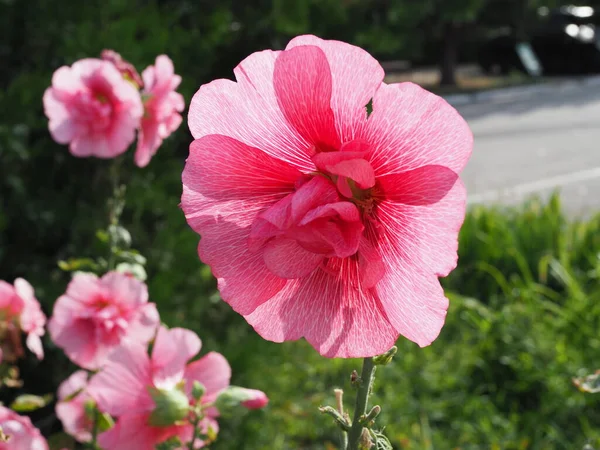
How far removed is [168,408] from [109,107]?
64 cm

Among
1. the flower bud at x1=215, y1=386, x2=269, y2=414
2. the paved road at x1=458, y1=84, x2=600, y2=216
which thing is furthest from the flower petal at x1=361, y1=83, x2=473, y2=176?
the paved road at x1=458, y1=84, x2=600, y2=216

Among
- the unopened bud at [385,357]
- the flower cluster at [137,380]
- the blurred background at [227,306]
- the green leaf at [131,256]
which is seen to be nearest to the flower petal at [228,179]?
the unopened bud at [385,357]

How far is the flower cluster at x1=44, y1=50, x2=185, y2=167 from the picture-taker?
4.19 ft

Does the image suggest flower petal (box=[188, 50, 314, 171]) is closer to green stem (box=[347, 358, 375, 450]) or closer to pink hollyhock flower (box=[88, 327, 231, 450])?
green stem (box=[347, 358, 375, 450])

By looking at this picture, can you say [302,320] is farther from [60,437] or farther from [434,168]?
[60,437]

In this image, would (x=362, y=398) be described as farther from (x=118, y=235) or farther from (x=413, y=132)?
(x=118, y=235)

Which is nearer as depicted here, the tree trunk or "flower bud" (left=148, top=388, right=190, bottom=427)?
"flower bud" (left=148, top=388, right=190, bottom=427)

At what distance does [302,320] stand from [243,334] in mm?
2147

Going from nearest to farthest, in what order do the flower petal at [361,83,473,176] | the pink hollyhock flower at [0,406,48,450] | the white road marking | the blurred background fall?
the flower petal at [361,83,473,176], the pink hollyhock flower at [0,406,48,450], the blurred background, the white road marking

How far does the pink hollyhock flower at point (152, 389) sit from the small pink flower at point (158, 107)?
41 centimetres

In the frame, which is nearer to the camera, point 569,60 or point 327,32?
point 327,32

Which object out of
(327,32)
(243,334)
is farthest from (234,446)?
(327,32)

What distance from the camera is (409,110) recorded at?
538mm

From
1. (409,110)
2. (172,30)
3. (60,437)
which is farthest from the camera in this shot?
(172,30)
